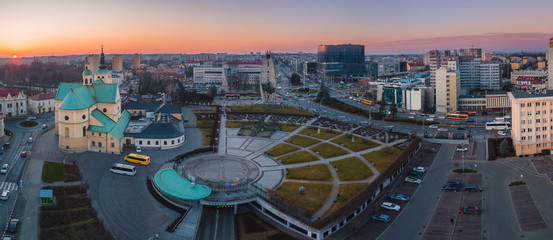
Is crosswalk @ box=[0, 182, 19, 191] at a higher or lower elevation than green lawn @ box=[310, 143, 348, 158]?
lower

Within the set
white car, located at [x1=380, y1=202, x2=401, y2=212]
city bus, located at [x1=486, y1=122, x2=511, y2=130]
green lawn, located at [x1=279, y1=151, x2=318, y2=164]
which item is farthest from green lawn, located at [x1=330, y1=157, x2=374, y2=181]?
city bus, located at [x1=486, y1=122, x2=511, y2=130]

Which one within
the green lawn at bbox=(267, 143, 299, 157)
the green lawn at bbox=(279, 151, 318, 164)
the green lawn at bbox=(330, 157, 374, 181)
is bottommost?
the green lawn at bbox=(330, 157, 374, 181)

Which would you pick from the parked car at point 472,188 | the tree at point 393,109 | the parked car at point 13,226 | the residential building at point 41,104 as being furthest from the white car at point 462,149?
the residential building at point 41,104

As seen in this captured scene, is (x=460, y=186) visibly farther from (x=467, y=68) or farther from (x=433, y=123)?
(x=467, y=68)

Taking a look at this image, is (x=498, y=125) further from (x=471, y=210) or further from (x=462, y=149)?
(x=471, y=210)

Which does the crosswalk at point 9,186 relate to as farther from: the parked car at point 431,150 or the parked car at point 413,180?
the parked car at point 431,150

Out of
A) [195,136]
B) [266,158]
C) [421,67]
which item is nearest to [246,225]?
[266,158]

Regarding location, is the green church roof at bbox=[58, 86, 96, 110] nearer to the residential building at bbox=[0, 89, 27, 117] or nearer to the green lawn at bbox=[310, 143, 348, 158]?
the green lawn at bbox=[310, 143, 348, 158]
